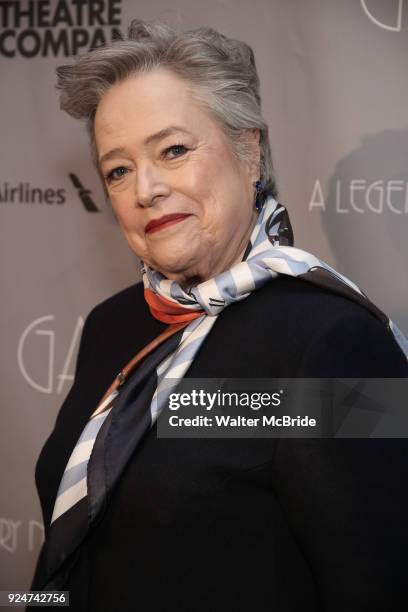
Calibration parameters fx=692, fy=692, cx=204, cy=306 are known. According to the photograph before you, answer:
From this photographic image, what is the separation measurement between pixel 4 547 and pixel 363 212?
1388mm

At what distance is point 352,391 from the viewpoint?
0.95m

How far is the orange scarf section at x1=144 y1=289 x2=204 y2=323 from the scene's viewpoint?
1177 millimetres

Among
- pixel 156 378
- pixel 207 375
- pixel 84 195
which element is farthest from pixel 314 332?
→ pixel 84 195

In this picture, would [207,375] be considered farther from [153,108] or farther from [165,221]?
[153,108]

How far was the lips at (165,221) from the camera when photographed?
1.13m

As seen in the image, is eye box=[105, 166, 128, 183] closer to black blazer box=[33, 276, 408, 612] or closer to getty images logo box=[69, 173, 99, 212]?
black blazer box=[33, 276, 408, 612]

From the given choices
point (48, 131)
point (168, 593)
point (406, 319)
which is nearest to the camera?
point (168, 593)

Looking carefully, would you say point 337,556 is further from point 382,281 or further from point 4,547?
point 4,547

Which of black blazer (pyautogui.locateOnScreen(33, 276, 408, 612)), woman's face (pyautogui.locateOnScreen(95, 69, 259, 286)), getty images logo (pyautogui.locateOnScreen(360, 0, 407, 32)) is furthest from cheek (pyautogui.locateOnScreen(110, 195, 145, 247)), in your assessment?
getty images logo (pyautogui.locateOnScreen(360, 0, 407, 32))

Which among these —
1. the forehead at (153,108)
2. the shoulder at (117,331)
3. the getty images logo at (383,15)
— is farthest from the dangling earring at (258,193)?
the getty images logo at (383,15)

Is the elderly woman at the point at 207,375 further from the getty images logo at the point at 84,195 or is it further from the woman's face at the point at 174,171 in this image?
the getty images logo at the point at 84,195

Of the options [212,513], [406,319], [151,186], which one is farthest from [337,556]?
[406,319]

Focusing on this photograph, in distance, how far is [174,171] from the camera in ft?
3.68

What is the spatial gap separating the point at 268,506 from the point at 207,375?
213 mm
